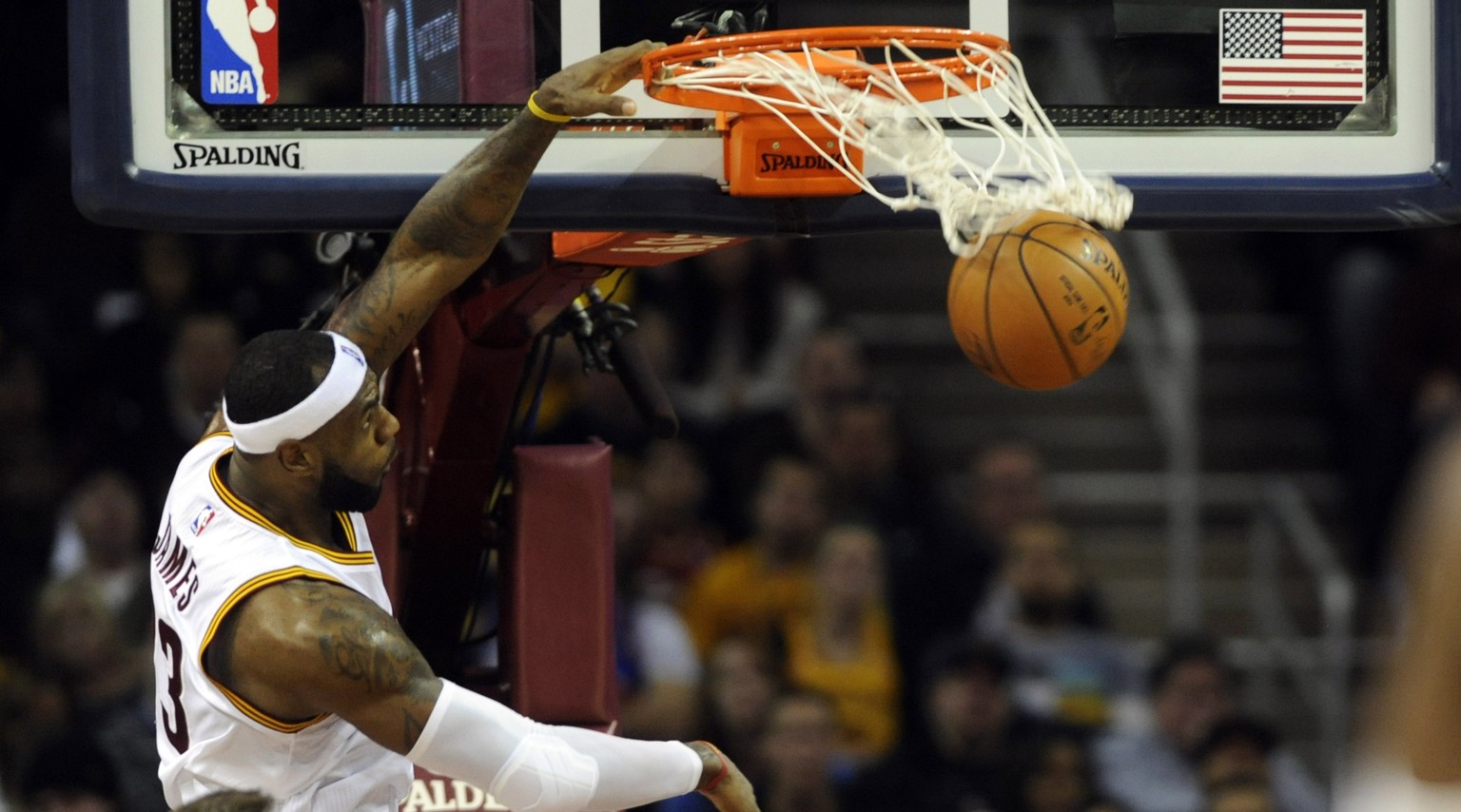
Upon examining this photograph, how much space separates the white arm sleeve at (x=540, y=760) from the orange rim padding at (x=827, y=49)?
1.04 metres

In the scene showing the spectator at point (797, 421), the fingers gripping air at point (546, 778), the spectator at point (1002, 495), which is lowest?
the spectator at point (1002, 495)

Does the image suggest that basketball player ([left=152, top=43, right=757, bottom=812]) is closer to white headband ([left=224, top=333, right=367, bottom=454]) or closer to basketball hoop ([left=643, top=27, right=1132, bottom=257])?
white headband ([left=224, top=333, right=367, bottom=454])

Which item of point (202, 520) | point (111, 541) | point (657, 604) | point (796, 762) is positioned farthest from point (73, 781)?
point (202, 520)

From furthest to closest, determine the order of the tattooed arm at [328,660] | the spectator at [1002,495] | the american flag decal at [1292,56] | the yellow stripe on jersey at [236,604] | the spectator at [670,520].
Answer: the spectator at [1002,495] < the spectator at [670,520] < the american flag decal at [1292,56] < the yellow stripe on jersey at [236,604] < the tattooed arm at [328,660]

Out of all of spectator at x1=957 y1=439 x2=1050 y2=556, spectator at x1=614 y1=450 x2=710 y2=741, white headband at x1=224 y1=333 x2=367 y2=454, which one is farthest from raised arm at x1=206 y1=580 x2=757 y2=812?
spectator at x1=957 y1=439 x2=1050 y2=556

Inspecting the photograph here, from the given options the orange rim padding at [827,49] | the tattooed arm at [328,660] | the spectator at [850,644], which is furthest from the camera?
the spectator at [850,644]

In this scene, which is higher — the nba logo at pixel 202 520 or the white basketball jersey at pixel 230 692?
the nba logo at pixel 202 520

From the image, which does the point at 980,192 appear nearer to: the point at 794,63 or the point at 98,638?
the point at 794,63

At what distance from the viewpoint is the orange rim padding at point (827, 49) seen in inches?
134

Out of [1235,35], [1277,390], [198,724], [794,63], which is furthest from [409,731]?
[1277,390]

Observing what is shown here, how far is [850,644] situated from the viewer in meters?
6.82

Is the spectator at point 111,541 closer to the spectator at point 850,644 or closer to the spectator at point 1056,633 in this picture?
the spectator at point 850,644

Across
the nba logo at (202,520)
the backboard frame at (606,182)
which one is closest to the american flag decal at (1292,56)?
the backboard frame at (606,182)

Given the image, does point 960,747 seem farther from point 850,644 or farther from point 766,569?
point 766,569
